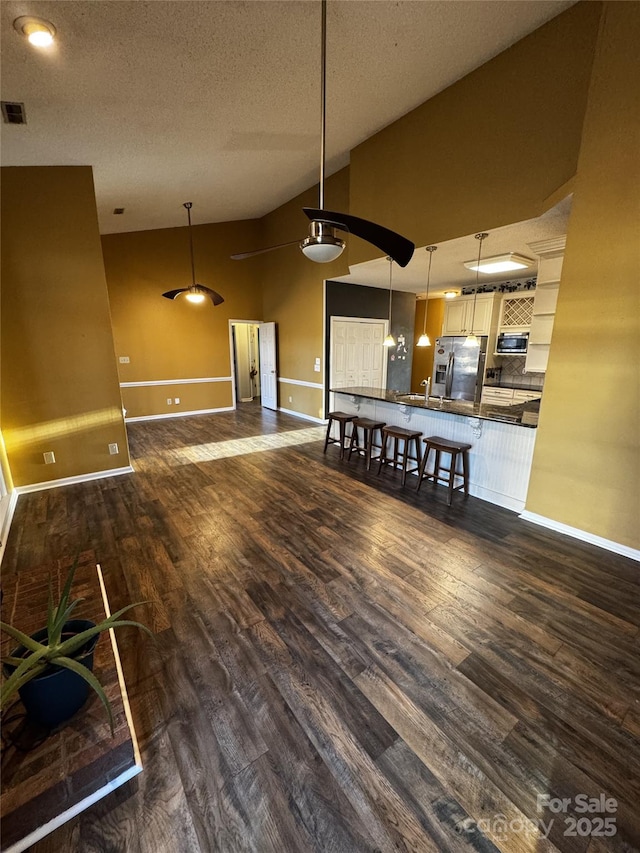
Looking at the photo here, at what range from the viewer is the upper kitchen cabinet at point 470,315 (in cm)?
620

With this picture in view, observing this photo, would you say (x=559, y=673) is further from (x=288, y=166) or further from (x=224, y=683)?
(x=288, y=166)

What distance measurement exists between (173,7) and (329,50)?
1182mm

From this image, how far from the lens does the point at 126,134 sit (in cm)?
321

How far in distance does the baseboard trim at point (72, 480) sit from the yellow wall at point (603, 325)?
4748 mm

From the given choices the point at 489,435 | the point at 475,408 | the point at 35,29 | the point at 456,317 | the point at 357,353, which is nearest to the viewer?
the point at 35,29

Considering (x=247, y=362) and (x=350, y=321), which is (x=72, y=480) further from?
(x=247, y=362)

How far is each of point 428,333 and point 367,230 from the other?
785 cm

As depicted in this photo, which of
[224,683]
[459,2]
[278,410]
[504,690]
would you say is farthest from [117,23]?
[278,410]

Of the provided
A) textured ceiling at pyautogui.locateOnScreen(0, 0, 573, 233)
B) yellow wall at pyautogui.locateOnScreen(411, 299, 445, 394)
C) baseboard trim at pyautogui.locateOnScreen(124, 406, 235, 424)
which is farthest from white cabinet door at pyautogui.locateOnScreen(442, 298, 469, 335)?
baseboard trim at pyautogui.locateOnScreen(124, 406, 235, 424)

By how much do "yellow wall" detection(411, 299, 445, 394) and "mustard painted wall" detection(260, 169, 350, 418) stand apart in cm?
338

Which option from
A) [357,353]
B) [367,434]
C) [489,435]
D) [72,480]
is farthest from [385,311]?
[72,480]

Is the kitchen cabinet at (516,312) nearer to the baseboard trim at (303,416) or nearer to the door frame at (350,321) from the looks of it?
the door frame at (350,321)

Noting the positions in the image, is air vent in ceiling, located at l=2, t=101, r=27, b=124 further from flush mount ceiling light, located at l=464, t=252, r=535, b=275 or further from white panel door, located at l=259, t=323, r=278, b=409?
white panel door, located at l=259, t=323, r=278, b=409

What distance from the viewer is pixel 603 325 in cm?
268
